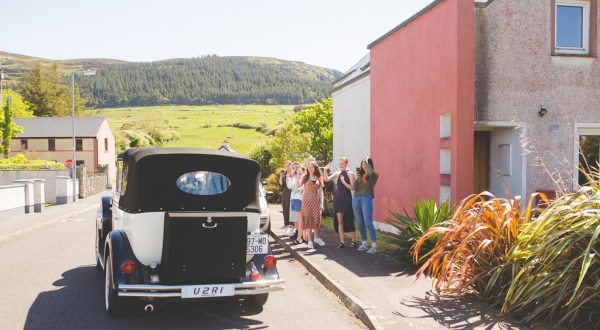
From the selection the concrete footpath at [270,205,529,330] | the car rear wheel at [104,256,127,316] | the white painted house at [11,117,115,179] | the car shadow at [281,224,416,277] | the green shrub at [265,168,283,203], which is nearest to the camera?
the concrete footpath at [270,205,529,330]

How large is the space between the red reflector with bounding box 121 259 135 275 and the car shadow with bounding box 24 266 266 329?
1.97 feet

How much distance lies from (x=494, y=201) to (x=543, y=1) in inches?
244

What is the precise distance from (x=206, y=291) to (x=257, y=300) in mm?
1042

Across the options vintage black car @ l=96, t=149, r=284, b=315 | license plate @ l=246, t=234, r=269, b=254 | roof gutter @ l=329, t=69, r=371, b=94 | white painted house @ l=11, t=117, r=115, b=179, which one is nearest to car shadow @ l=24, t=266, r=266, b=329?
vintage black car @ l=96, t=149, r=284, b=315

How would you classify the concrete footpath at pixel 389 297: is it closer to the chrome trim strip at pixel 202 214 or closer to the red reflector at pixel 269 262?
→ the red reflector at pixel 269 262

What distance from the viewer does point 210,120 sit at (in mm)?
122812

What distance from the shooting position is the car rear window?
667 cm

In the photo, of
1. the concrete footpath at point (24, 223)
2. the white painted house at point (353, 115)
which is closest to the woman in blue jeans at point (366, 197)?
the white painted house at point (353, 115)

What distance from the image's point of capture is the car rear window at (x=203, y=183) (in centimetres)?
667

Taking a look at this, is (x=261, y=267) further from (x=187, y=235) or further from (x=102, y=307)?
(x=102, y=307)

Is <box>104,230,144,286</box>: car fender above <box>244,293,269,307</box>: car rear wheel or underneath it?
above

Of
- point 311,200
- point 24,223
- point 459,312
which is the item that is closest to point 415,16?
point 311,200

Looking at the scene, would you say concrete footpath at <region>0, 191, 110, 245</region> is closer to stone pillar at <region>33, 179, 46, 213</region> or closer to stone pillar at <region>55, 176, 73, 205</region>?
stone pillar at <region>33, 179, 46, 213</region>

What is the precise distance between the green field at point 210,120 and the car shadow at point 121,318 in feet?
205
